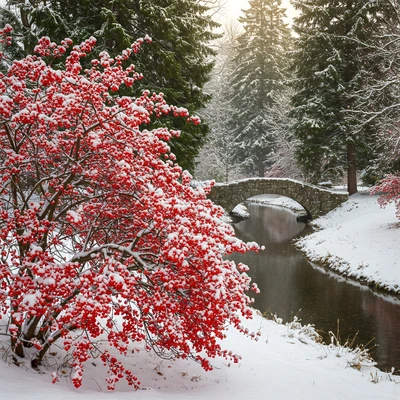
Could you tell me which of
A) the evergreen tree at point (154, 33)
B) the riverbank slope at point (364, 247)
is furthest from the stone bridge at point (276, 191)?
the evergreen tree at point (154, 33)

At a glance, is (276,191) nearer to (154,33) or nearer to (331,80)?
(331,80)

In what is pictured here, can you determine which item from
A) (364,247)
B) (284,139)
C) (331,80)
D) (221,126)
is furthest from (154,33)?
(221,126)

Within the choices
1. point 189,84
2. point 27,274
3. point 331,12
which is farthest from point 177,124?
point 331,12

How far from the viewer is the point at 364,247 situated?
15.4m

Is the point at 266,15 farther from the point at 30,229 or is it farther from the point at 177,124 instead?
the point at 30,229

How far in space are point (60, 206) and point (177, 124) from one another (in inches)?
389

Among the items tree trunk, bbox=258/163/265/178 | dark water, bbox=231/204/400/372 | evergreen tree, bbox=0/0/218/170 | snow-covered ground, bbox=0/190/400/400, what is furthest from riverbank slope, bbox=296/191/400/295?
tree trunk, bbox=258/163/265/178

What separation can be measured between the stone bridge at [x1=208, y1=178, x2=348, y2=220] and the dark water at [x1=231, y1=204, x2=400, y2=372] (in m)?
6.27

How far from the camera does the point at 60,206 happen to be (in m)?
5.11

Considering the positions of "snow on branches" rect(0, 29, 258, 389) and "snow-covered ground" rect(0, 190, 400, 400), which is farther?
"snow-covered ground" rect(0, 190, 400, 400)

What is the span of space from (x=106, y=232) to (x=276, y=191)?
70.7 feet

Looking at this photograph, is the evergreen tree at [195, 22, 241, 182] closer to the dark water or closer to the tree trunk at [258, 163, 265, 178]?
the tree trunk at [258, 163, 265, 178]

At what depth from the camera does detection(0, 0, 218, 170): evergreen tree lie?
494 inches

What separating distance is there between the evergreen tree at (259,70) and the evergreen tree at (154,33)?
26357mm
